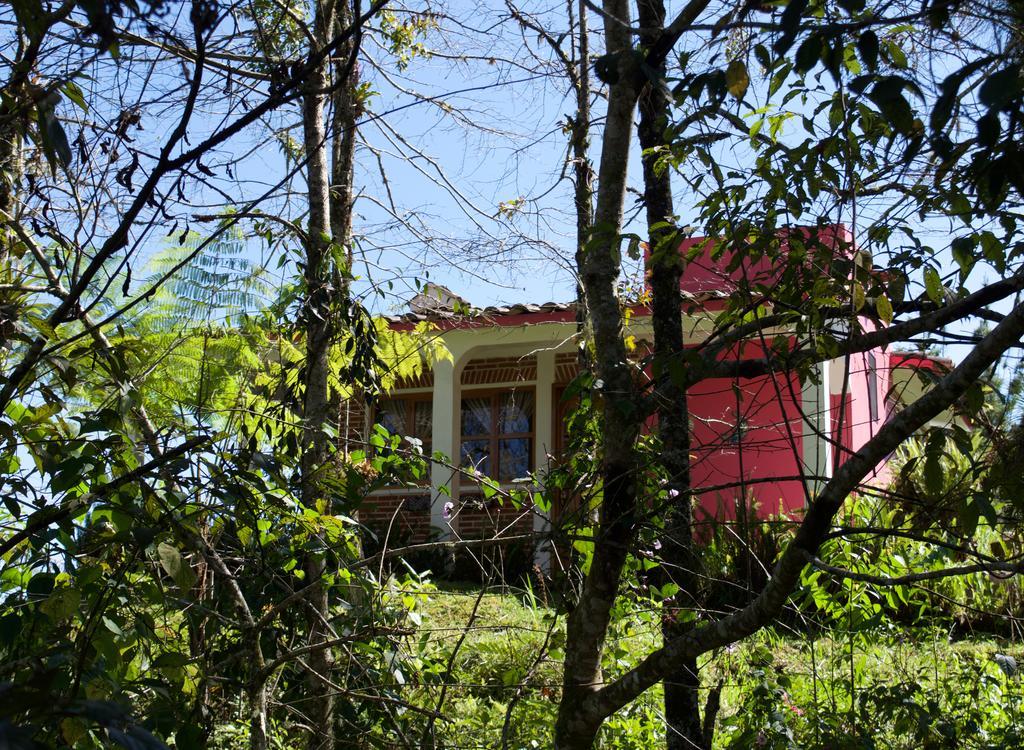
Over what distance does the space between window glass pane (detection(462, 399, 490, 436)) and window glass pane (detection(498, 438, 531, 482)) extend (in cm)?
40

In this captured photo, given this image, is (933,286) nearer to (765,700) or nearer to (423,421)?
(765,700)

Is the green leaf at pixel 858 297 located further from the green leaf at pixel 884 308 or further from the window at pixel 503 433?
the window at pixel 503 433

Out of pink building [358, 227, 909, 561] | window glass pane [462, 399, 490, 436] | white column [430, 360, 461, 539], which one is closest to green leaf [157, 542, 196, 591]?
pink building [358, 227, 909, 561]

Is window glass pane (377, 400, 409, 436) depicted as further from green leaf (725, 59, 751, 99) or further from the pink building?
green leaf (725, 59, 751, 99)

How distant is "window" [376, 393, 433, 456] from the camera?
1401 cm

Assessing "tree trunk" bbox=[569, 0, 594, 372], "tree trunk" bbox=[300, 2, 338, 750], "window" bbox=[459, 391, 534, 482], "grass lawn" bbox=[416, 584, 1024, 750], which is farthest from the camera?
"window" bbox=[459, 391, 534, 482]

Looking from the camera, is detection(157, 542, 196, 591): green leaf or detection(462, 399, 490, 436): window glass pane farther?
detection(462, 399, 490, 436): window glass pane

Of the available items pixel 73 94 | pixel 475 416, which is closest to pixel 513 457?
pixel 475 416

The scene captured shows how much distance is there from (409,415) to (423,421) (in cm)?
26

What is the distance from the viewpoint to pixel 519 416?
13695mm

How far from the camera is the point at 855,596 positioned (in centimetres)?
412

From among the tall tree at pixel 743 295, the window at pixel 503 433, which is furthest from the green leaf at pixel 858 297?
the window at pixel 503 433

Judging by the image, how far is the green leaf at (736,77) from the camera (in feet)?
7.39

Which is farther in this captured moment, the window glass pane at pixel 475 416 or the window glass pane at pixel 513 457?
the window glass pane at pixel 475 416
